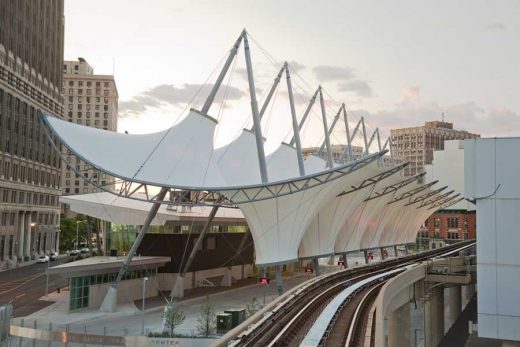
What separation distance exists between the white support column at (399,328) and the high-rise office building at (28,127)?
178 ft

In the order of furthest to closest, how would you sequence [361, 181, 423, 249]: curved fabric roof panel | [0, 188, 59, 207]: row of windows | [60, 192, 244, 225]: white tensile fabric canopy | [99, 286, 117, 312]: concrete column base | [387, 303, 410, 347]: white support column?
[0, 188, 59, 207]: row of windows
[361, 181, 423, 249]: curved fabric roof panel
[60, 192, 244, 225]: white tensile fabric canopy
[99, 286, 117, 312]: concrete column base
[387, 303, 410, 347]: white support column

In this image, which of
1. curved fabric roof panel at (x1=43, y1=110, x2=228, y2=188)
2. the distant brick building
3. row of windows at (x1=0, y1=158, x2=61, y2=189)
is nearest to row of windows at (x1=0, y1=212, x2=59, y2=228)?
row of windows at (x1=0, y1=158, x2=61, y2=189)

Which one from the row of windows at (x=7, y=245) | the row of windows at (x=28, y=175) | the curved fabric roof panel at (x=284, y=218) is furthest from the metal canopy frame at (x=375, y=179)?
the row of windows at (x=7, y=245)

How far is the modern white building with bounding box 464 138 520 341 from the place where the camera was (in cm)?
2711

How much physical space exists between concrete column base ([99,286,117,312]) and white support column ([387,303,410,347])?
21366 mm

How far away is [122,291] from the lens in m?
50.0

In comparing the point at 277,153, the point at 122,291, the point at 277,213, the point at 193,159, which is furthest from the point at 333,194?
the point at 277,153

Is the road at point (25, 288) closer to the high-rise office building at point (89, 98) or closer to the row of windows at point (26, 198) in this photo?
the row of windows at point (26, 198)

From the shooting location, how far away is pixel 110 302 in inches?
1777

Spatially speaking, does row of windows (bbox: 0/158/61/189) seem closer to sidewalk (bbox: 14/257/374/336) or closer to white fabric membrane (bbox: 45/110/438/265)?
sidewalk (bbox: 14/257/374/336)

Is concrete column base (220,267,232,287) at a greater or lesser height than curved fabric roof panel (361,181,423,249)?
lesser

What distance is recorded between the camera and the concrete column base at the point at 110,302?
4494 centimetres

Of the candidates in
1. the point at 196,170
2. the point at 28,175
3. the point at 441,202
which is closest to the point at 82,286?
the point at 196,170

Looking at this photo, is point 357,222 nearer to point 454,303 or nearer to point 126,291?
point 454,303
